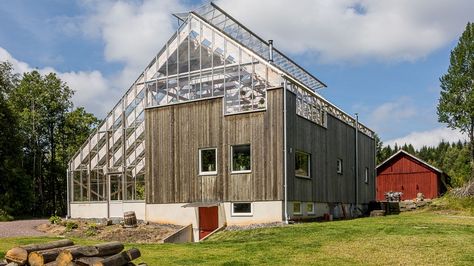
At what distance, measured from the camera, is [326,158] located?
26.9 meters

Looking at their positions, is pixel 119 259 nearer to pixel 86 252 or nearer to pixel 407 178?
pixel 86 252

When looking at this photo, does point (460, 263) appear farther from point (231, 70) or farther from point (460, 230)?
point (231, 70)

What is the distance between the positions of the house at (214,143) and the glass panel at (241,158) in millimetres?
46

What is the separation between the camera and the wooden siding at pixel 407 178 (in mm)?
48750

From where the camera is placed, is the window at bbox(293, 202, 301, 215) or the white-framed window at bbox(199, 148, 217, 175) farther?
the white-framed window at bbox(199, 148, 217, 175)

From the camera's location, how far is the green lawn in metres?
12.4

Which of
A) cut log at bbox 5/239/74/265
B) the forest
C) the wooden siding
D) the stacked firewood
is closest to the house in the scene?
the stacked firewood

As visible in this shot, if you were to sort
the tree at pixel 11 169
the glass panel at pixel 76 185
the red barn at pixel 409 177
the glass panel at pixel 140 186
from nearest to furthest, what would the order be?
the glass panel at pixel 140 186
the glass panel at pixel 76 185
the tree at pixel 11 169
the red barn at pixel 409 177

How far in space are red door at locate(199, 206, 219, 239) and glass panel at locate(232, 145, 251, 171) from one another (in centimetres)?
223

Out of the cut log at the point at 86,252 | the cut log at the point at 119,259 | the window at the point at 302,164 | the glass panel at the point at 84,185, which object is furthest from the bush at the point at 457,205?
the cut log at the point at 86,252

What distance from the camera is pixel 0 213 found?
33.6m

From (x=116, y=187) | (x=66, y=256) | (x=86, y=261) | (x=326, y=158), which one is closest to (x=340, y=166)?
(x=326, y=158)

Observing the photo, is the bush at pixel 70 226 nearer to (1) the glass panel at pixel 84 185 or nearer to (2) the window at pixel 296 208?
(1) the glass panel at pixel 84 185

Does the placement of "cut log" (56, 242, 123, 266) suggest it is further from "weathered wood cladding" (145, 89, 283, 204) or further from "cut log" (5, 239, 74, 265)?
"weathered wood cladding" (145, 89, 283, 204)
